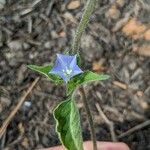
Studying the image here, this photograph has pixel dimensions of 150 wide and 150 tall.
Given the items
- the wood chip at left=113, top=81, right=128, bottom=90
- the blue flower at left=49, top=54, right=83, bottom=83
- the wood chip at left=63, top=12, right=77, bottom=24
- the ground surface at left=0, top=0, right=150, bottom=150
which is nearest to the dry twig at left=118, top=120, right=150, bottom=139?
the ground surface at left=0, top=0, right=150, bottom=150

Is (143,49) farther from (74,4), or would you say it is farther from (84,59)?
(74,4)

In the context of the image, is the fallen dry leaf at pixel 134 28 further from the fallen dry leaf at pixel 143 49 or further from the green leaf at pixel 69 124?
the green leaf at pixel 69 124

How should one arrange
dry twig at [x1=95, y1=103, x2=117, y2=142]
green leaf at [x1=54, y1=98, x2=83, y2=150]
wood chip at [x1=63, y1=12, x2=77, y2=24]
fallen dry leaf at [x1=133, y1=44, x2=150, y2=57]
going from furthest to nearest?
wood chip at [x1=63, y1=12, x2=77, y2=24], fallen dry leaf at [x1=133, y1=44, x2=150, y2=57], dry twig at [x1=95, y1=103, x2=117, y2=142], green leaf at [x1=54, y1=98, x2=83, y2=150]

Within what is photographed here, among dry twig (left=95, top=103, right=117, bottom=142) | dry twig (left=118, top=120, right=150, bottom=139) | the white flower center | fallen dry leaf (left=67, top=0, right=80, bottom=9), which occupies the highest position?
fallen dry leaf (left=67, top=0, right=80, bottom=9)

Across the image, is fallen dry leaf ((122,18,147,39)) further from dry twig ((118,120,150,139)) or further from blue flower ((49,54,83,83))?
blue flower ((49,54,83,83))

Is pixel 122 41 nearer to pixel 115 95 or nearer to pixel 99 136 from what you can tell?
pixel 115 95

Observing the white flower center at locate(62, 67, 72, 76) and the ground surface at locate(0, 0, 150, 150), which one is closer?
the white flower center at locate(62, 67, 72, 76)

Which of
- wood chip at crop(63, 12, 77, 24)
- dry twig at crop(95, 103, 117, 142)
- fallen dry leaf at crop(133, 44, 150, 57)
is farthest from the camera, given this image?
wood chip at crop(63, 12, 77, 24)
